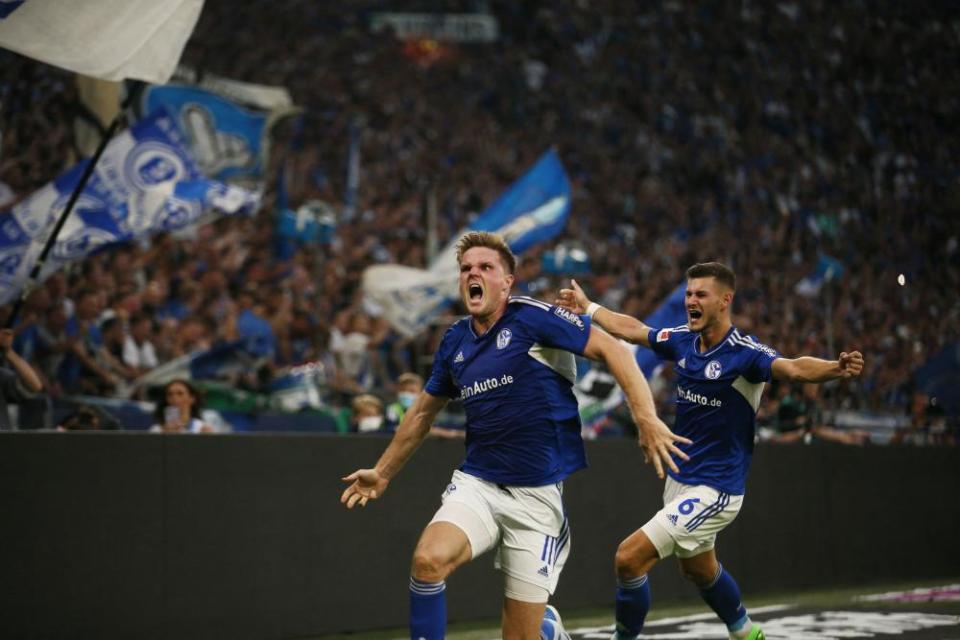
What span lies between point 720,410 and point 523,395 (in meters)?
2.14

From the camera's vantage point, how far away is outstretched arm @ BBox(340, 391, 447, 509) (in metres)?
6.48

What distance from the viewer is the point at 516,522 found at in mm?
6371

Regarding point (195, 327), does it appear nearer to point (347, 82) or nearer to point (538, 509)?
point (538, 509)

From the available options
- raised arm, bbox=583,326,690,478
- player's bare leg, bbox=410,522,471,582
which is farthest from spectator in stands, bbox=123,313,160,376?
raised arm, bbox=583,326,690,478

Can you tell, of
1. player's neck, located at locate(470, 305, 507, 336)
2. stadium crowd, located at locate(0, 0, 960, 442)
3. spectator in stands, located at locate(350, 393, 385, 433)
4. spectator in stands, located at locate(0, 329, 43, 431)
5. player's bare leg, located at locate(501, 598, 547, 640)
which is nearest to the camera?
player's bare leg, located at locate(501, 598, 547, 640)

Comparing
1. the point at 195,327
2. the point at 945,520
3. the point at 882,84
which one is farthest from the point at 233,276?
the point at 882,84

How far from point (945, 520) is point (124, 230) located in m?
8.86

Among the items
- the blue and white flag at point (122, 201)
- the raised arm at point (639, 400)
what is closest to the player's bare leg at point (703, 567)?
the raised arm at point (639, 400)

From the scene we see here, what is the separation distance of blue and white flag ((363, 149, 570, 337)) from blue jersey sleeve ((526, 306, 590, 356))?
8.24 metres

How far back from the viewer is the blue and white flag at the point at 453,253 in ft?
52.7

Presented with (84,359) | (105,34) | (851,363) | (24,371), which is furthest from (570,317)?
(84,359)

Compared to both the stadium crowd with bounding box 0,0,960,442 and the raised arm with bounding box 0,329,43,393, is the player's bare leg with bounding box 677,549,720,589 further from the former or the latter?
the stadium crowd with bounding box 0,0,960,442

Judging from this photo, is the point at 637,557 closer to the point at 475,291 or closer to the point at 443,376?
the point at 443,376

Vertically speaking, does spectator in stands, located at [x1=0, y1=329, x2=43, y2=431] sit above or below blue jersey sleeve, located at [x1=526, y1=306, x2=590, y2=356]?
below
